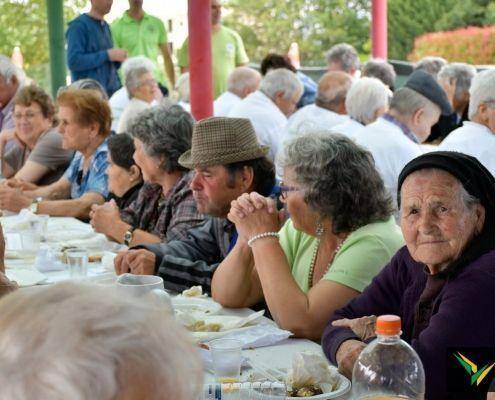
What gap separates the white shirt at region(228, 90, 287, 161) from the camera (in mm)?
7293

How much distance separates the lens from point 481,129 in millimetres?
4910

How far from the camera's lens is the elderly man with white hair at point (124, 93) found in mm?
7938

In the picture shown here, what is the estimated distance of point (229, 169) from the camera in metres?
3.60

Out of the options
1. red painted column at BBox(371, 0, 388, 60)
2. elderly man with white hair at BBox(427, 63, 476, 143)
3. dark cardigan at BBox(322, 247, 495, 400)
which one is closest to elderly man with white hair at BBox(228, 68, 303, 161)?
elderly man with white hair at BBox(427, 63, 476, 143)

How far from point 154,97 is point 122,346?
23.8 ft

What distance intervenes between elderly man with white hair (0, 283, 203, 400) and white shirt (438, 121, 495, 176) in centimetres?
402

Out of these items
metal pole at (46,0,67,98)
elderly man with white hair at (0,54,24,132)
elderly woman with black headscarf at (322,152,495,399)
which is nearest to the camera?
elderly woman with black headscarf at (322,152,495,399)

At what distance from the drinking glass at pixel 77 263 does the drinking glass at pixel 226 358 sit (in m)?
1.29

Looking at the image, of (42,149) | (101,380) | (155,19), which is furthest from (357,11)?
(101,380)

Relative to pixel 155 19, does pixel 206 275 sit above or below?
below

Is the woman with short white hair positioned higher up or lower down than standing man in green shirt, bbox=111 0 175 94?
lower down

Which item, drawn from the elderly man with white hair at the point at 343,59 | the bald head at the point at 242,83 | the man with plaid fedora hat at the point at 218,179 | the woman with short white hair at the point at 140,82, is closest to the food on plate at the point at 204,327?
the man with plaid fedora hat at the point at 218,179

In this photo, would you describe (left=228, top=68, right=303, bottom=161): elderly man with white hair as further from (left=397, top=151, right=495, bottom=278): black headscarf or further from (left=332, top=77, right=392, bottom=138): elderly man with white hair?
(left=397, top=151, right=495, bottom=278): black headscarf

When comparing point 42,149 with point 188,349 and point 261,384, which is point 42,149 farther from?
point 188,349
